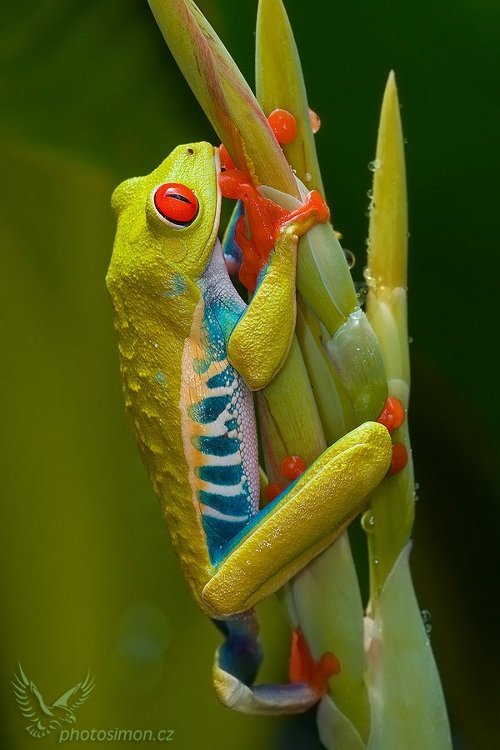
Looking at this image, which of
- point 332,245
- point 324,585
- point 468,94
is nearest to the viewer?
point 332,245

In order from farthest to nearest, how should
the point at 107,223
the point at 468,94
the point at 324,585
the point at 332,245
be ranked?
the point at 107,223, the point at 468,94, the point at 324,585, the point at 332,245

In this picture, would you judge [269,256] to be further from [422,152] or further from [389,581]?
[422,152]

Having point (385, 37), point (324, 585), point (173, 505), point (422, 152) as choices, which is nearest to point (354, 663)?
point (324, 585)

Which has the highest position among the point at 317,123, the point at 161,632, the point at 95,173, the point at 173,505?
the point at 95,173

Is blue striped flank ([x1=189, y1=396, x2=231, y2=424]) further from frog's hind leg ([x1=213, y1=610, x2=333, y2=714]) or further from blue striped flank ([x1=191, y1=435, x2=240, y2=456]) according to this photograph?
frog's hind leg ([x1=213, y1=610, x2=333, y2=714])

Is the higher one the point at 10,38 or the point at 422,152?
the point at 10,38
